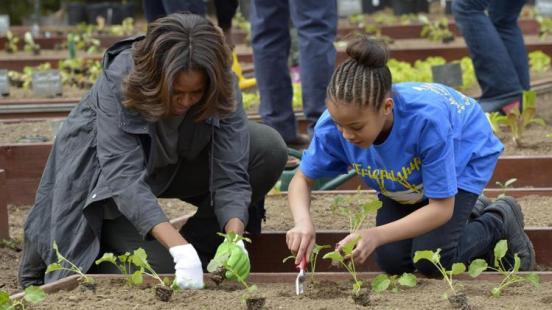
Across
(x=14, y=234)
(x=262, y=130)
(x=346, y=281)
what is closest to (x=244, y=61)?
(x=14, y=234)

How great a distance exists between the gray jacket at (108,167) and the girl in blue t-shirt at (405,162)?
0.80ft

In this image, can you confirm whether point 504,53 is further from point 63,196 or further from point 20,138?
point 63,196

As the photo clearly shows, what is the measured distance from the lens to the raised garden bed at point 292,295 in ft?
10.3

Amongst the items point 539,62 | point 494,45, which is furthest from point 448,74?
point 539,62

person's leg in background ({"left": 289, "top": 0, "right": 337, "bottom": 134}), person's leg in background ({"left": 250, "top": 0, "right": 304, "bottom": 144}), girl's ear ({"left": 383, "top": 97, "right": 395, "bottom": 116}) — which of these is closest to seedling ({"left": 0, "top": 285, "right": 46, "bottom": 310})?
girl's ear ({"left": 383, "top": 97, "right": 395, "bottom": 116})

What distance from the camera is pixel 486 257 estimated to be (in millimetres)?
3830

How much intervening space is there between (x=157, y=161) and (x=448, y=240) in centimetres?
89

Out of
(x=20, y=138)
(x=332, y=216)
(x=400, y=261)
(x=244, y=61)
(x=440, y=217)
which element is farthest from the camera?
(x=244, y=61)

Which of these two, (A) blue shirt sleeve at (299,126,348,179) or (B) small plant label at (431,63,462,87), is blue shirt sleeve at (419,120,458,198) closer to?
(A) blue shirt sleeve at (299,126,348,179)

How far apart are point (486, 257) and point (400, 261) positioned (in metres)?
0.34

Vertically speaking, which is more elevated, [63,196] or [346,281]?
[63,196]

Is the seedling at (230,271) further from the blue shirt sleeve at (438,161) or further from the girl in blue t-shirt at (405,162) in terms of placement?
the blue shirt sleeve at (438,161)

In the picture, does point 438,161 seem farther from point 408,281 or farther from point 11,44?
point 11,44

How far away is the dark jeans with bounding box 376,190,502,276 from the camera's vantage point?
358 centimetres
